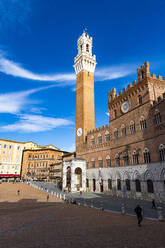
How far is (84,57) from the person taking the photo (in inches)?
2034

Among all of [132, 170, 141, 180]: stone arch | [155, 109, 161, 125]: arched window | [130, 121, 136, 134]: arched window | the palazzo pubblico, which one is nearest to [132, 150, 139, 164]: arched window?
the palazzo pubblico

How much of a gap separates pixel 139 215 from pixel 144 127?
693 inches

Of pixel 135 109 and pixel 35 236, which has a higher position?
pixel 135 109

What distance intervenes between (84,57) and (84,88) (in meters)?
10.5

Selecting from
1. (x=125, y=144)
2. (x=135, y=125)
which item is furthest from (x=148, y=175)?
(x=135, y=125)

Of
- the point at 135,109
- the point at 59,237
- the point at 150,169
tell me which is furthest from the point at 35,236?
the point at 135,109

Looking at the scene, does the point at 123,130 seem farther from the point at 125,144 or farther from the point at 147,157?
the point at 147,157

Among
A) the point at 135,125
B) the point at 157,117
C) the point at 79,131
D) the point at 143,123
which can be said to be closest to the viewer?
the point at 157,117

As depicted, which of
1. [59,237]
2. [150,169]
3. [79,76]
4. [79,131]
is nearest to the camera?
[59,237]

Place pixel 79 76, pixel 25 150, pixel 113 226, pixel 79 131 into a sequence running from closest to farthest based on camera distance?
1. pixel 113 226
2. pixel 79 131
3. pixel 79 76
4. pixel 25 150

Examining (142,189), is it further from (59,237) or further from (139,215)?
(59,237)

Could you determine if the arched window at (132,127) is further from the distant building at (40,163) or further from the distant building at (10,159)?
the distant building at (10,159)

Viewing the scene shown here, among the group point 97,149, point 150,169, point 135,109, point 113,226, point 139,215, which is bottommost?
point 113,226

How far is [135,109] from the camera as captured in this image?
29438 millimetres
